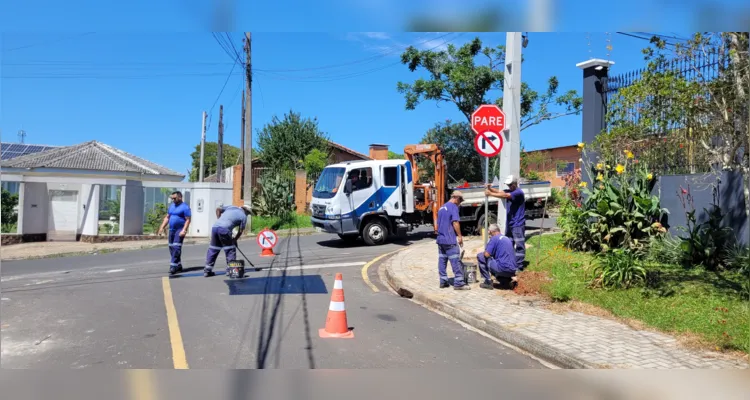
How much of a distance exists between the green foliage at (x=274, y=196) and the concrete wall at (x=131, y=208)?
4108 mm

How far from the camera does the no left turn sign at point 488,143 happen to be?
26.2 ft

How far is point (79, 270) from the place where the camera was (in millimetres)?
10344

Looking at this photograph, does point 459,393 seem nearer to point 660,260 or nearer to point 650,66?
point 650,66

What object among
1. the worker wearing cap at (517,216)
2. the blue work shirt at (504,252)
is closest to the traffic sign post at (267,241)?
the worker wearing cap at (517,216)

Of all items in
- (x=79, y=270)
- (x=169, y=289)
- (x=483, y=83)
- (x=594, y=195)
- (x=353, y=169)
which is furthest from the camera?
(x=483, y=83)

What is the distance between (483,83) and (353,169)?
7189mm

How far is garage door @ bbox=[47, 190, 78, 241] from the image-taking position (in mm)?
16969

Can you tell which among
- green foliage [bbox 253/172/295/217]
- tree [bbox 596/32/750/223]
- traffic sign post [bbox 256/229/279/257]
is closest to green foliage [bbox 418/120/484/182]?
green foliage [bbox 253/172/295/217]

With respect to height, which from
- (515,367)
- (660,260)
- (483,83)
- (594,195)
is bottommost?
(515,367)

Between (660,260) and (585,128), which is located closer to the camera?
(660,260)

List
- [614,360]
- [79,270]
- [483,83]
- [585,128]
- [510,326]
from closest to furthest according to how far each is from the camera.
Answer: [614,360] → [510,326] → [79,270] → [585,128] → [483,83]

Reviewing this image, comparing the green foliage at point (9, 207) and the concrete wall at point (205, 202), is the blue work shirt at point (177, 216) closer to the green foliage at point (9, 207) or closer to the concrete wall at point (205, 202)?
the concrete wall at point (205, 202)

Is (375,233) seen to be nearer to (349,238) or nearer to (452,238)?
(349,238)
